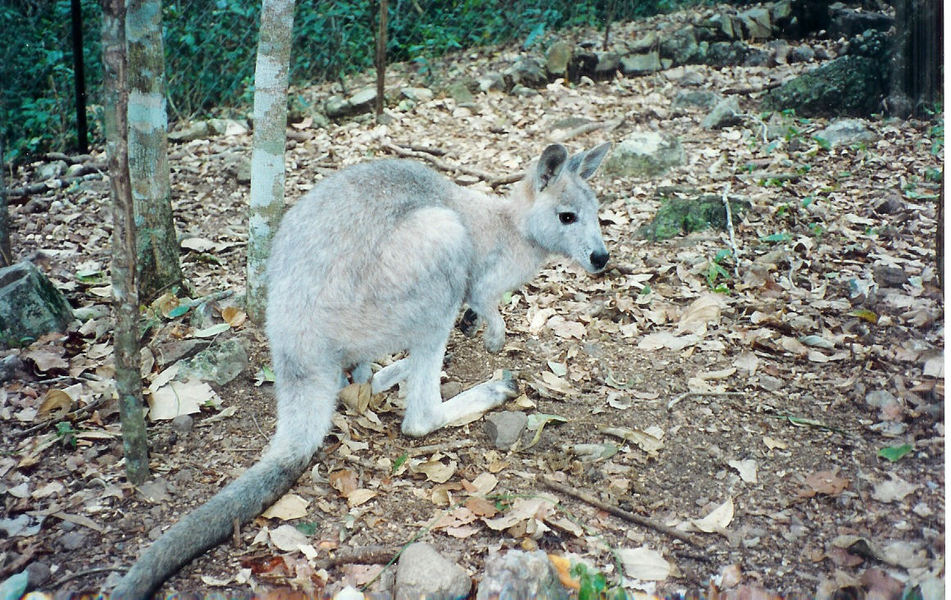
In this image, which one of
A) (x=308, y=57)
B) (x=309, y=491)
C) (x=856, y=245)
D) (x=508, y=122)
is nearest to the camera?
(x=309, y=491)

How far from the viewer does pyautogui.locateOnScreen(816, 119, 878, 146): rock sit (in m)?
5.89

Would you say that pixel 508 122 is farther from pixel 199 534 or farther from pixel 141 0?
pixel 199 534

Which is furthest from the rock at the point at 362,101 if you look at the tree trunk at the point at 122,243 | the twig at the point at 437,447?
the tree trunk at the point at 122,243

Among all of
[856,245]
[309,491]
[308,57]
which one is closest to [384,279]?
[309,491]

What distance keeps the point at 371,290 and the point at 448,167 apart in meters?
3.18

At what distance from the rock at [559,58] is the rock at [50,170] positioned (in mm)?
5499

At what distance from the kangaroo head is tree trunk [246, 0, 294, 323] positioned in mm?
1710

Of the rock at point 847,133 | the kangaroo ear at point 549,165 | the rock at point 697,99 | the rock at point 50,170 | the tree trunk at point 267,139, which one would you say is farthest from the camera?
the rock at point 697,99

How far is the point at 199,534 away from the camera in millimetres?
3074

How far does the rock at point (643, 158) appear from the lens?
22.6 ft

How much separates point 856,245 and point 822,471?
2.21 metres

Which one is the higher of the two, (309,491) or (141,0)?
(141,0)

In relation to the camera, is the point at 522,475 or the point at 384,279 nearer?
the point at 522,475

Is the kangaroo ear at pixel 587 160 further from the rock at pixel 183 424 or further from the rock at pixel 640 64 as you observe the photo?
the rock at pixel 640 64
